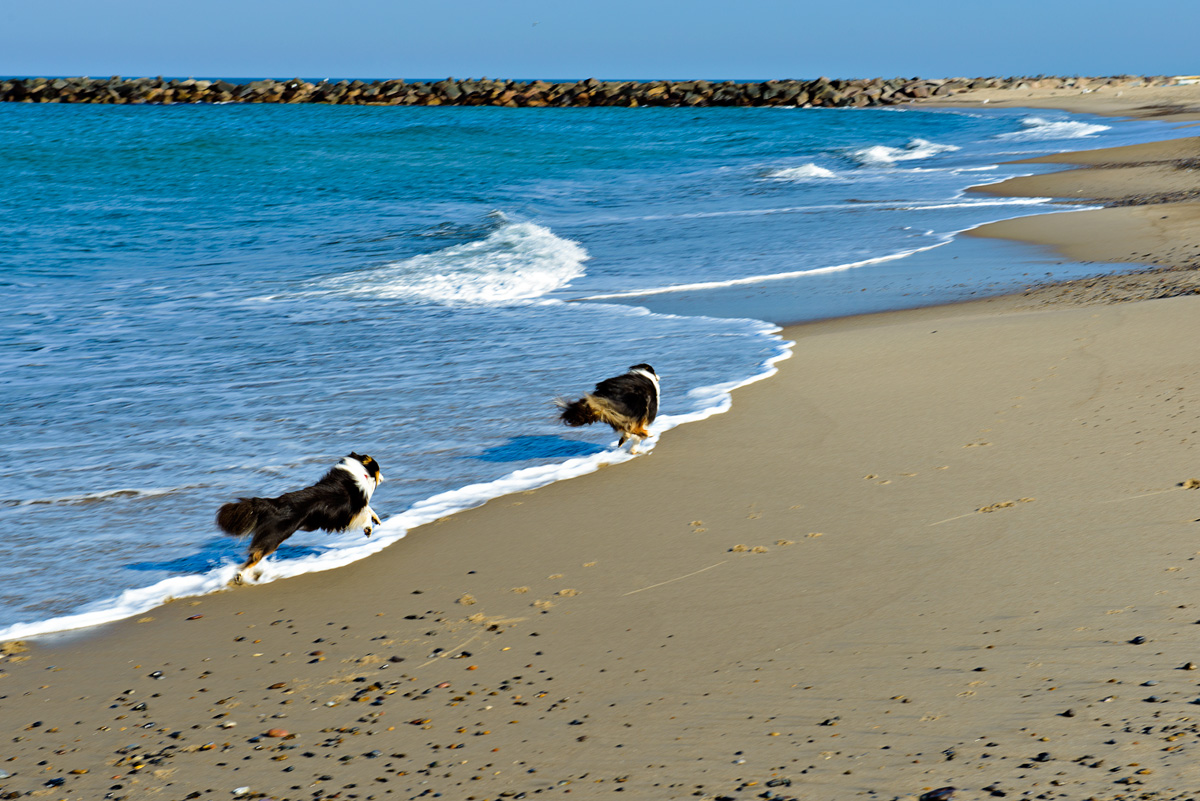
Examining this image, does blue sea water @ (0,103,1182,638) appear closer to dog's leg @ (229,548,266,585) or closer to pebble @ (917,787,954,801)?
dog's leg @ (229,548,266,585)

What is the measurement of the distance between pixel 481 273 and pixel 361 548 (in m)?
9.01

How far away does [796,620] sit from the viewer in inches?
155

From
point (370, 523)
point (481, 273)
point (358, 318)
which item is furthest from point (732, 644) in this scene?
point (481, 273)

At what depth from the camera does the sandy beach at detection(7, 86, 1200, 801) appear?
301 cm

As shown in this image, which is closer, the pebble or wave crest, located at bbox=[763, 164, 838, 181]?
the pebble

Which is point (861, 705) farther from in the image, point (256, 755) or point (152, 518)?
point (152, 518)

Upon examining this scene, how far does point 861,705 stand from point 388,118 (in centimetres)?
5642

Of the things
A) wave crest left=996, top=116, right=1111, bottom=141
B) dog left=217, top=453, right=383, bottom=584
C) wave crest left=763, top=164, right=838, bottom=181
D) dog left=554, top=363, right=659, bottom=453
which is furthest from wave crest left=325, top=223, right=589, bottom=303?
wave crest left=996, top=116, right=1111, bottom=141

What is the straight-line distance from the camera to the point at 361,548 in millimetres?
5035

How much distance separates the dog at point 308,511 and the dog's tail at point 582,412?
4.67 feet

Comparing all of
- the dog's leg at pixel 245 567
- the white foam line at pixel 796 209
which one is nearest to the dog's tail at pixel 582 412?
the dog's leg at pixel 245 567

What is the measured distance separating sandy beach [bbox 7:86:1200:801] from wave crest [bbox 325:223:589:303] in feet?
21.7

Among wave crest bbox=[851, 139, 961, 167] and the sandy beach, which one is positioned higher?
wave crest bbox=[851, 139, 961, 167]

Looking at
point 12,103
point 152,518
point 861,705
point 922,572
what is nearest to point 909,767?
point 861,705
